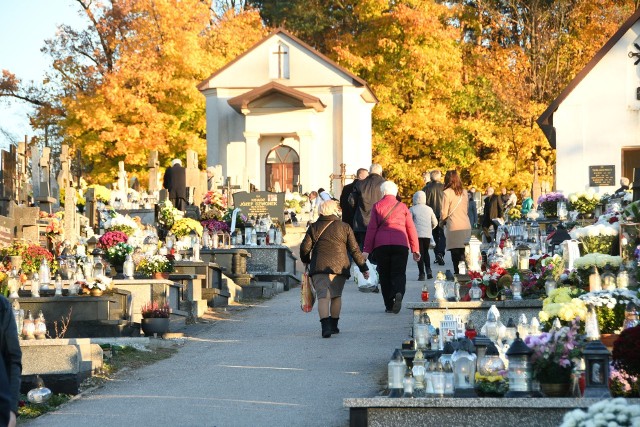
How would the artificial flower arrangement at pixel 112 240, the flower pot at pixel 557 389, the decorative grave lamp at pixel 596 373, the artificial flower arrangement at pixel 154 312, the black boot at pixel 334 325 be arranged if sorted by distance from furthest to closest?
the artificial flower arrangement at pixel 112 240, the artificial flower arrangement at pixel 154 312, the black boot at pixel 334 325, the flower pot at pixel 557 389, the decorative grave lamp at pixel 596 373

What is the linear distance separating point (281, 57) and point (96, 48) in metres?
6.78

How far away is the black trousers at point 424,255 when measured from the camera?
20.2 metres

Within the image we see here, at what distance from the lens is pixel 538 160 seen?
4944 centimetres

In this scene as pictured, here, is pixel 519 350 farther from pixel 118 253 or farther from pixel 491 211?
pixel 491 211

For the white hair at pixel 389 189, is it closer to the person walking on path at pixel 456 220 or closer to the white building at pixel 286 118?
the person walking on path at pixel 456 220

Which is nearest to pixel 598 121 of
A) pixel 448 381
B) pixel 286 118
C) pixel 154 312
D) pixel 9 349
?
pixel 286 118

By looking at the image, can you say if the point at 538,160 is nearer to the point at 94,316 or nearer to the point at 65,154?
the point at 65,154

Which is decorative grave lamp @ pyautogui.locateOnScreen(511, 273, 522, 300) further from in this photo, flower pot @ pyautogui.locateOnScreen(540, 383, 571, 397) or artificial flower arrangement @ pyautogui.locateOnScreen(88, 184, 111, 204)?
artificial flower arrangement @ pyautogui.locateOnScreen(88, 184, 111, 204)

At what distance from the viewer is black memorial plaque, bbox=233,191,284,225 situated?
2672 centimetres

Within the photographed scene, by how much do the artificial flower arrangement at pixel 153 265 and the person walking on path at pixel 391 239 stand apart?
3095 mm

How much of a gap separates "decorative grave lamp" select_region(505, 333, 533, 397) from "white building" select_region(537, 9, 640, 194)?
2369cm

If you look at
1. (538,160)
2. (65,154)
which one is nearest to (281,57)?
(538,160)

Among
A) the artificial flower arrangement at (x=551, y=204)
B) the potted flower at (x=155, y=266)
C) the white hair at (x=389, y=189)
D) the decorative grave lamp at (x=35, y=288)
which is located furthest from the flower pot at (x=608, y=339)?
the artificial flower arrangement at (x=551, y=204)

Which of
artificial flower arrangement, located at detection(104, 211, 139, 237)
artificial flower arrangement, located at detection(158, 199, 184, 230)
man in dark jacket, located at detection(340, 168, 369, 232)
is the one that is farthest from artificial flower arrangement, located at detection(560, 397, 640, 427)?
artificial flower arrangement, located at detection(158, 199, 184, 230)
